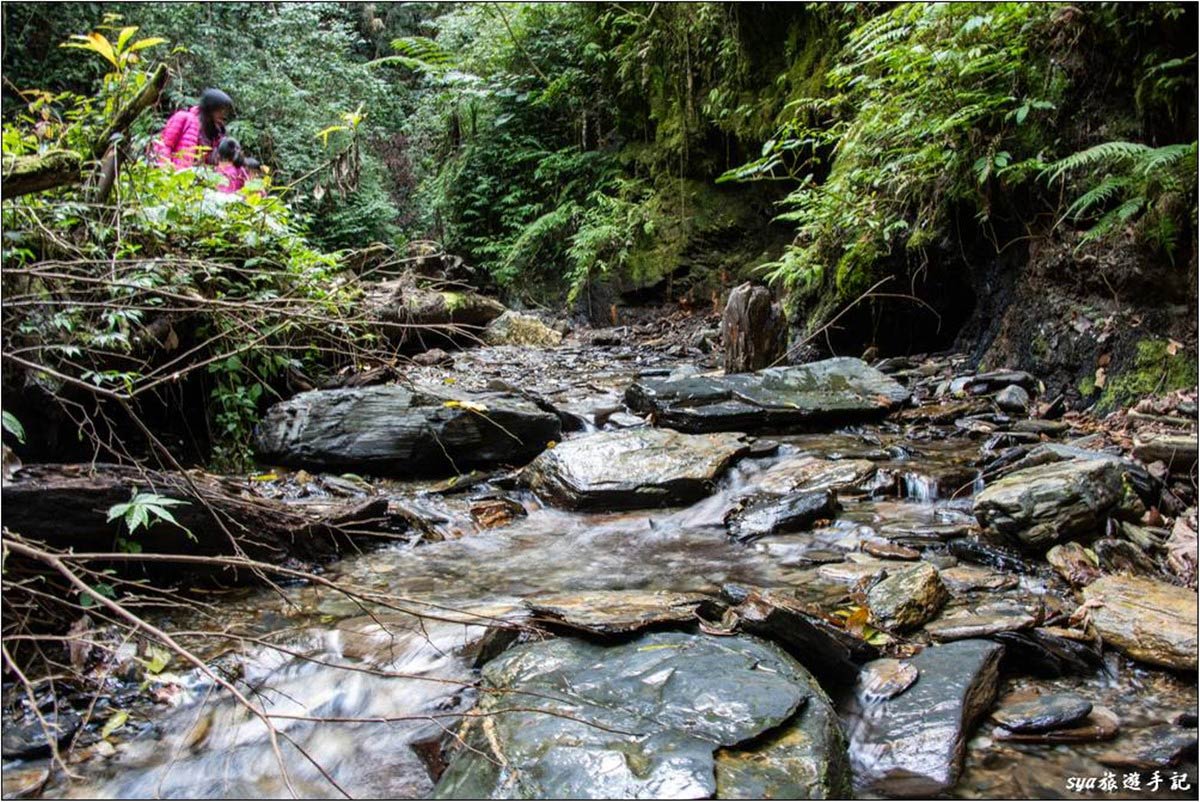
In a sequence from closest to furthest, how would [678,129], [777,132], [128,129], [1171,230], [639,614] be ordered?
[639,614] → [128,129] → [1171,230] → [777,132] → [678,129]

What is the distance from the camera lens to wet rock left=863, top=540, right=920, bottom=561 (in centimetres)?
344

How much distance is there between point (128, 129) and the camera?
10.7ft

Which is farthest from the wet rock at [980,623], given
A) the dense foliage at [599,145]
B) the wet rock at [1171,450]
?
the dense foliage at [599,145]

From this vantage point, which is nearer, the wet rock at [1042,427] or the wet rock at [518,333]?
the wet rock at [1042,427]

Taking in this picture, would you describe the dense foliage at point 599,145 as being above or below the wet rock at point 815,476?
above

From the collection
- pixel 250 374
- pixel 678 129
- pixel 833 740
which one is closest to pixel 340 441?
pixel 250 374

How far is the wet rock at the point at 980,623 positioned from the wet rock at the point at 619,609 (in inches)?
34.1

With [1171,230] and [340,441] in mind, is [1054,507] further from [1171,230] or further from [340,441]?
[340,441]

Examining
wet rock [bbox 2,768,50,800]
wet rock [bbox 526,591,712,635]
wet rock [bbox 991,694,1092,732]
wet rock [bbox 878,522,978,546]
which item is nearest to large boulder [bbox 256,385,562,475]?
wet rock [bbox 526,591,712,635]

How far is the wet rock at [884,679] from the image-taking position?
95.4 inches

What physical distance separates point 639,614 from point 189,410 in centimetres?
370

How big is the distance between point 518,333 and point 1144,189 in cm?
822

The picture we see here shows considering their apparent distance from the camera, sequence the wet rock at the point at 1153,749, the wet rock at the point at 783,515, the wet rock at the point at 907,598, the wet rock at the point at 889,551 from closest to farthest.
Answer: the wet rock at the point at 1153,749 < the wet rock at the point at 907,598 < the wet rock at the point at 889,551 < the wet rock at the point at 783,515

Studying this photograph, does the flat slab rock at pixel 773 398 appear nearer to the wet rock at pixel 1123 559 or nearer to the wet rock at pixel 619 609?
the wet rock at pixel 1123 559
